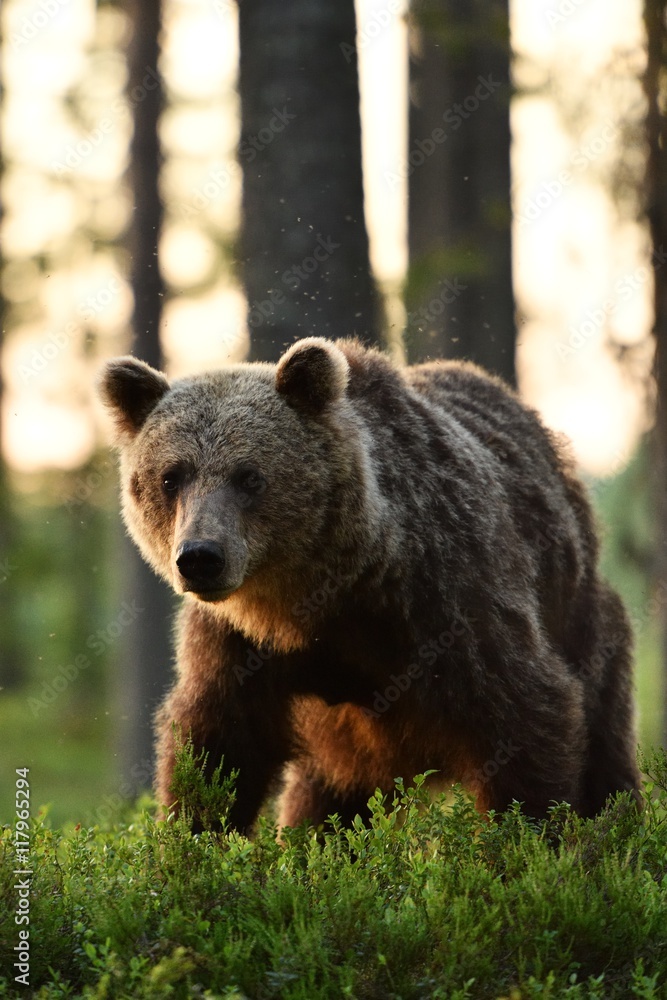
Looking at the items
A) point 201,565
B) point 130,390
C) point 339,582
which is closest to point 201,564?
point 201,565

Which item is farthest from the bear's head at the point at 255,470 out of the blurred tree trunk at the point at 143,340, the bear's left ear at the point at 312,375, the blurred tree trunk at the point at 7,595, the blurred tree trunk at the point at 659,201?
the blurred tree trunk at the point at 7,595

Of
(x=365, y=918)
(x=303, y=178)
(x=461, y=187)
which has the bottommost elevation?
(x=365, y=918)

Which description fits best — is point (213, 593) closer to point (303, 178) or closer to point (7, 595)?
point (303, 178)

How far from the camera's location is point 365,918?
4211mm

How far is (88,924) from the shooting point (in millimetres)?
4383

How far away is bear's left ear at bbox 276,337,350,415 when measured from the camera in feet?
18.5

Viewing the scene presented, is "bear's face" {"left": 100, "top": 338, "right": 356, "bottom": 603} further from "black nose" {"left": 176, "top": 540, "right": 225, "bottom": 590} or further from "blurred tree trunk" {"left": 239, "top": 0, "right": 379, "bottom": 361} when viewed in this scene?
"blurred tree trunk" {"left": 239, "top": 0, "right": 379, "bottom": 361}

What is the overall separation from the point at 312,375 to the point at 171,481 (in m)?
0.81

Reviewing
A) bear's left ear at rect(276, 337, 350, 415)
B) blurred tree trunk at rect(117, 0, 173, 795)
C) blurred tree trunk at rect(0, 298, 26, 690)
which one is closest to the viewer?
bear's left ear at rect(276, 337, 350, 415)

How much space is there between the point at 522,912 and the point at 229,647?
2185mm

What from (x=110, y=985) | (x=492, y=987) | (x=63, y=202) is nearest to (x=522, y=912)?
(x=492, y=987)

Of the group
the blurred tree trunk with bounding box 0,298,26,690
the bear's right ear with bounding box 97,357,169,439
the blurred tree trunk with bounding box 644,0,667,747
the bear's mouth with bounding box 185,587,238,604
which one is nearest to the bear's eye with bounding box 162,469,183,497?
the bear's right ear with bounding box 97,357,169,439

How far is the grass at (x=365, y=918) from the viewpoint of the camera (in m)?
3.88

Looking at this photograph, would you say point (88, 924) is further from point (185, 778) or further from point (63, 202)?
point (63, 202)
